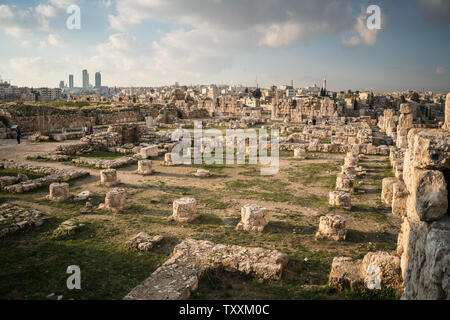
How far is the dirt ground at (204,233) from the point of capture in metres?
5.05

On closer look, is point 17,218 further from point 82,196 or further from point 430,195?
point 430,195

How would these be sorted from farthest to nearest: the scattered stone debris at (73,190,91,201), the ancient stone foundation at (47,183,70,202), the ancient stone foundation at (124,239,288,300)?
1. the scattered stone debris at (73,190,91,201)
2. the ancient stone foundation at (47,183,70,202)
3. the ancient stone foundation at (124,239,288,300)

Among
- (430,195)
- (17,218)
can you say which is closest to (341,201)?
(430,195)

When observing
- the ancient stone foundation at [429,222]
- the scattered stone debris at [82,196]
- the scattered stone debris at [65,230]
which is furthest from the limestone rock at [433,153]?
the scattered stone debris at [82,196]

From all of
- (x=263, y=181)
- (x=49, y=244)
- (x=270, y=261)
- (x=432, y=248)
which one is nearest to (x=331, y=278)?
(x=270, y=261)

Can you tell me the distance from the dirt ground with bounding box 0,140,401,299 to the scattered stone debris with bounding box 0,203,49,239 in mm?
218

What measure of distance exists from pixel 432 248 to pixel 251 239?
4197mm

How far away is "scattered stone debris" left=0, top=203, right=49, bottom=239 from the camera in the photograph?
7.09 m

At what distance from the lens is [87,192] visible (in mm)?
10195

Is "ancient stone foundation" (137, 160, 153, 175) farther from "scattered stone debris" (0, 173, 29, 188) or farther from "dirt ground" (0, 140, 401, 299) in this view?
"scattered stone debris" (0, 173, 29, 188)

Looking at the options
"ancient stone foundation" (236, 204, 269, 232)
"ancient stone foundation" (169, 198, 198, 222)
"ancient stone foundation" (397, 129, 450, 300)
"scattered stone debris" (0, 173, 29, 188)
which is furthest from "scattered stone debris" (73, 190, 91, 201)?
"ancient stone foundation" (397, 129, 450, 300)

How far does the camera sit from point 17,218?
7.73m

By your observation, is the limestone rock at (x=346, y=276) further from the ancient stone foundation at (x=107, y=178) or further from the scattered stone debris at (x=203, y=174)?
the ancient stone foundation at (x=107, y=178)
